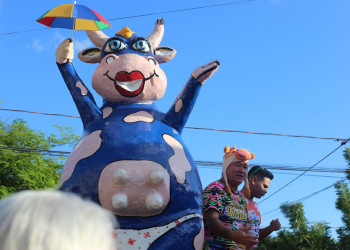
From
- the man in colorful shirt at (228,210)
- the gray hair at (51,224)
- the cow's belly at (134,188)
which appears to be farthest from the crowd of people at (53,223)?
the man in colorful shirt at (228,210)

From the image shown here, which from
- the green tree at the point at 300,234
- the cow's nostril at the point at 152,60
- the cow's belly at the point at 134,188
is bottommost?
the green tree at the point at 300,234

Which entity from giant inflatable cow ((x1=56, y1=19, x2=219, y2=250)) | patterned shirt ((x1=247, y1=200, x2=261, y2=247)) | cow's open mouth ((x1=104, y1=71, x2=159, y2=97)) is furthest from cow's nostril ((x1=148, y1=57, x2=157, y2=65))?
patterned shirt ((x1=247, y1=200, x2=261, y2=247))

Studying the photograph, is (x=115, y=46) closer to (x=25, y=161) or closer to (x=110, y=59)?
(x=110, y=59)

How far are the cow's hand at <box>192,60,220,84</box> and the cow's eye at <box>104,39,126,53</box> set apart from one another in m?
0.66

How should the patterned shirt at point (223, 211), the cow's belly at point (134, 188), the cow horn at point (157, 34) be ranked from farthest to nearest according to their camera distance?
the cow horn at point (157, 34)
the patterned shirt at point (223, 211)
the cow's belly at point (134, 188)

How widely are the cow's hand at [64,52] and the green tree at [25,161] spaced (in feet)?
28.3

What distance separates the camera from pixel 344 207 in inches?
386

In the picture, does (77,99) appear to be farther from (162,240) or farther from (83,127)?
(162,240)

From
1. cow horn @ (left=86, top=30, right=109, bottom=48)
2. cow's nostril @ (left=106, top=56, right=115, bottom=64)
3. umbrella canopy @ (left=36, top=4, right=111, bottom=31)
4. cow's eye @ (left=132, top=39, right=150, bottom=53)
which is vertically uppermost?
umbrella canopy @ (left=36, top=4, right=111, bottom=31)

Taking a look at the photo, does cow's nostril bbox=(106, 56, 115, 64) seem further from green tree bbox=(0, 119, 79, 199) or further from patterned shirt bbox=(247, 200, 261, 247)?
green tree bbox=(0, 119, 79, 199)

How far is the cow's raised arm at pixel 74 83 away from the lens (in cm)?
377

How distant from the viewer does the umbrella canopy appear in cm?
403

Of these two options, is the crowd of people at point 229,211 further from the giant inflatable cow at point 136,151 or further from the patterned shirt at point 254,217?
the giant inflatable cow at point 136,151

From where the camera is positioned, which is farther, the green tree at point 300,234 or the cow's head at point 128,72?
the green tree at point 300,234
